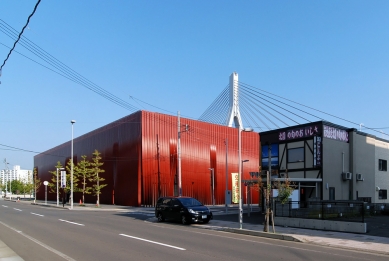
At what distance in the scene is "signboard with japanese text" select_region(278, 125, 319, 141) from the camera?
99.3 feet

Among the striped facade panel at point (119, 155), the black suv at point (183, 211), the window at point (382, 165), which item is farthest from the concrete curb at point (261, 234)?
the striped facade panel at point (119, 155)

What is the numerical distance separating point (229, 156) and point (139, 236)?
43668mm

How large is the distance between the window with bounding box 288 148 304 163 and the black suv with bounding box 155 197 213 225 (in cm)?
1071

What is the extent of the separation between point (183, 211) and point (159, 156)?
2747 centimetres

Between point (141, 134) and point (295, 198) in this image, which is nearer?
point (295, 198)


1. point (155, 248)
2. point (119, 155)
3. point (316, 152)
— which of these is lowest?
point (155, 248)

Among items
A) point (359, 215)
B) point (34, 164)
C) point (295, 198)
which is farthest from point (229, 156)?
point (34, 164)

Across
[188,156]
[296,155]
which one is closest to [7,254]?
[296,155]

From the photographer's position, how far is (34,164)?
337 ft

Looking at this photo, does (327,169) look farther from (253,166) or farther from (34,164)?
(34,164)

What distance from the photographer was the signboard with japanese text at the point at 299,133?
30.3 meters

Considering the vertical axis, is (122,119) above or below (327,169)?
above

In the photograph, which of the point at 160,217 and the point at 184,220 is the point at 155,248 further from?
the point at 160,217

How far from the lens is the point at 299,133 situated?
31188 mm
